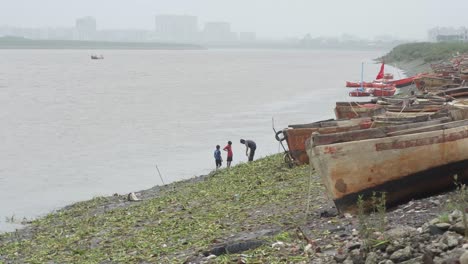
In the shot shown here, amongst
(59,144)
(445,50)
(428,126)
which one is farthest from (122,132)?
(445,50)

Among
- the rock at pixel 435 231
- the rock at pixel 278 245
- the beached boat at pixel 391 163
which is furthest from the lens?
the beached boat at pixel 391 163

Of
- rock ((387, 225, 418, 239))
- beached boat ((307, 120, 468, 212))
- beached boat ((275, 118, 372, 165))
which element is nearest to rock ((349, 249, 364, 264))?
rock ((387, 225, 418, 239))

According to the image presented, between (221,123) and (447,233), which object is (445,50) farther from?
(447,233)

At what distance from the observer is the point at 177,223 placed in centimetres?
1195

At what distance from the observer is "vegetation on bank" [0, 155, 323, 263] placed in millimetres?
10180

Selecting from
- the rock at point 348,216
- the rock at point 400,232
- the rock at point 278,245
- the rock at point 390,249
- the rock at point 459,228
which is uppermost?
the rock at point 459,228

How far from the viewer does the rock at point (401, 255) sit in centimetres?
681

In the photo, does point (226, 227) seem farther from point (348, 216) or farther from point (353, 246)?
point (353, 246)

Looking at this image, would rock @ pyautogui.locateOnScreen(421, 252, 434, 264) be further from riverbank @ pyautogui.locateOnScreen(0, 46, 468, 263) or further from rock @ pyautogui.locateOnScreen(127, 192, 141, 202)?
rock @ pyautogui.locateOnScreen(127, 192, 141, 202)

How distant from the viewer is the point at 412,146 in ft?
31.1

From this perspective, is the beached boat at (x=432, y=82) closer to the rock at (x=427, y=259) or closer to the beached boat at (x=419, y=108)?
the beached boat at (x=419, y=108)

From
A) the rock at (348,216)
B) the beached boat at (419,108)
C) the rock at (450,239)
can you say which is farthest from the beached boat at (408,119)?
the rock at (450,239)

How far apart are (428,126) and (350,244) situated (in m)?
3.24

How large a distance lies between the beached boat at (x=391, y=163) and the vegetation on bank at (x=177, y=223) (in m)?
0.88
